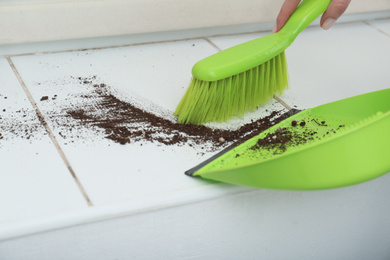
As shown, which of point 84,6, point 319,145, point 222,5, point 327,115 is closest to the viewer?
point 319,145

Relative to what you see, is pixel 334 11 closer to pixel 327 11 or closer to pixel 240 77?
pixel 327 11

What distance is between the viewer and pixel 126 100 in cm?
90

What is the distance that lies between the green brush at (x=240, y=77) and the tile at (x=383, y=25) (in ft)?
1.46

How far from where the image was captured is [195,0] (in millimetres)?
1089

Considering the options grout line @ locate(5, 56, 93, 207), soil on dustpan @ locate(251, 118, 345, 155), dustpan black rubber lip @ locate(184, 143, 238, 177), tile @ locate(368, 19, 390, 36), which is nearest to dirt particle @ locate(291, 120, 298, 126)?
soil on dustpan @ locate(251, 118, 345, 155)

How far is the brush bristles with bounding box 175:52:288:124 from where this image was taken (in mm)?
835

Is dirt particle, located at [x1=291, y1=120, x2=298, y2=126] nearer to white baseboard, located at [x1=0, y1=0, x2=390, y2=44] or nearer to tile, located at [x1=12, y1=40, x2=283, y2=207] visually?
tile, located at [x1=12, y1=40, x2=283, y2=207]

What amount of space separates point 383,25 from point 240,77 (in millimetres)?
649

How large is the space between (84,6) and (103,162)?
0.42m

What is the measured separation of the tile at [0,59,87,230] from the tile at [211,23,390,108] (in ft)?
1.52

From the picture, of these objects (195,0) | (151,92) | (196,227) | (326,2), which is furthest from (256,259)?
(195,0)

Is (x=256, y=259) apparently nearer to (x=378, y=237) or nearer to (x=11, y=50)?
(x=378, y=237)

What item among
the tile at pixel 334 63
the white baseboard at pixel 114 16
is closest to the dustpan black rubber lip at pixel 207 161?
the tile at pixel 334 63

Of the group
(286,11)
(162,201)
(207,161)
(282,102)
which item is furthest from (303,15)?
(162,201)
